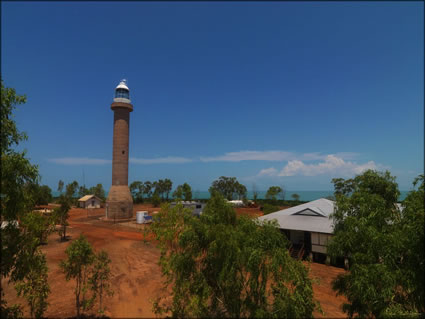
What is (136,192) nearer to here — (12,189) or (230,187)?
(230,187)

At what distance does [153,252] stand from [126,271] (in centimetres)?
557

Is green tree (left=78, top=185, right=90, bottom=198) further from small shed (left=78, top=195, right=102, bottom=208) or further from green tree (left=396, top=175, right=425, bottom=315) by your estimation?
green tree (left=396, top=175, right=425, bottom=315)

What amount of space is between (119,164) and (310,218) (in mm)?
34704

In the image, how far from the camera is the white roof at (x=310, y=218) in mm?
23500

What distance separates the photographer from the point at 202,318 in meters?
8.49

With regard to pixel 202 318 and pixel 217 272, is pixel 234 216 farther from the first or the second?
pixel 202 318

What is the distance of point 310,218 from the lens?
25688 millimetres

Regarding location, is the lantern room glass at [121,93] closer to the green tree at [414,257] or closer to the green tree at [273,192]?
the green tree at [414,257]

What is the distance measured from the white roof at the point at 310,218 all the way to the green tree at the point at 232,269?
49.8 ft


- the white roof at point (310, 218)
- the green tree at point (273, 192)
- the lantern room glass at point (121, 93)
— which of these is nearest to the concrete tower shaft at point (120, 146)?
the lantern room glass at point (121, 93)

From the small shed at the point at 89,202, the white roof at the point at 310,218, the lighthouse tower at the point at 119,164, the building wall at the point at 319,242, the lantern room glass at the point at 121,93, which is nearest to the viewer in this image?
the building wall at the point at 319,242

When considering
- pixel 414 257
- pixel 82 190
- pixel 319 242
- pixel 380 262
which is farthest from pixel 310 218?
pixel 82 190

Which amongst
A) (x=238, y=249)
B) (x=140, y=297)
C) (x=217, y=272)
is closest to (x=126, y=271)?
(x=140, y=297)

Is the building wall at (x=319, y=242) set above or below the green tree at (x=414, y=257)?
below
